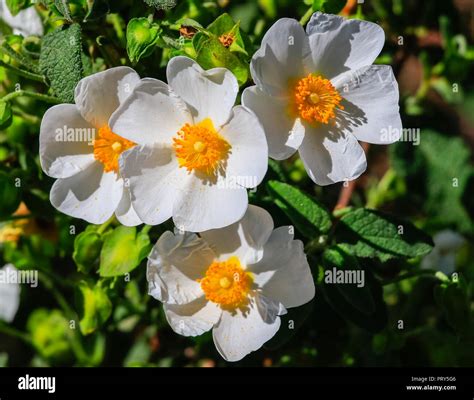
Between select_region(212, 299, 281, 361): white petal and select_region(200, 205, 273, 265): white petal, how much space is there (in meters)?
0.08

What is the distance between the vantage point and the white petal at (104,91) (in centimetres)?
99

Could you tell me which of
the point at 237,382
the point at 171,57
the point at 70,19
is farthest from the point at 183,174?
the point at 237,382

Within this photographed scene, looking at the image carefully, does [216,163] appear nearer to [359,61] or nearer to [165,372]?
[359,61]

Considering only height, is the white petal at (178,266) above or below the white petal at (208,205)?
below

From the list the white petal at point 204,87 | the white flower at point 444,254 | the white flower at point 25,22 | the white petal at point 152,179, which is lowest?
the white flower at point 444,254

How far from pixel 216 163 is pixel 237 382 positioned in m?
0.48

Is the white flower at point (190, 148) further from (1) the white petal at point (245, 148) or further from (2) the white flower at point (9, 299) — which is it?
(2) the white flower at point (9, 299)

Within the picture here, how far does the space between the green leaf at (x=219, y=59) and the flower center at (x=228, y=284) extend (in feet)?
0.96

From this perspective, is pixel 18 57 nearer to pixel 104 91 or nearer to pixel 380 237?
pixel 104 91

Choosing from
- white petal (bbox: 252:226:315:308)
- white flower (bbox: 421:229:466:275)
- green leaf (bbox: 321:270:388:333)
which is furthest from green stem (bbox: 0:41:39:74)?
white flower (bbox: 421:229:466:275)

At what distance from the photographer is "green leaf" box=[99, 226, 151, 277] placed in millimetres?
1063

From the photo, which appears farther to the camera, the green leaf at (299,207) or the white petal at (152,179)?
the green leaf at (299,207)

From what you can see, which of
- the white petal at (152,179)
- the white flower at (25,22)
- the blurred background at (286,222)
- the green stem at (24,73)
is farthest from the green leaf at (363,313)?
the white flower at (25,22)

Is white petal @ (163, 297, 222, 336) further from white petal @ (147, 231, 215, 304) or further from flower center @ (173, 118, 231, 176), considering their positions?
flower center @ (173, 118, 231, 176)
